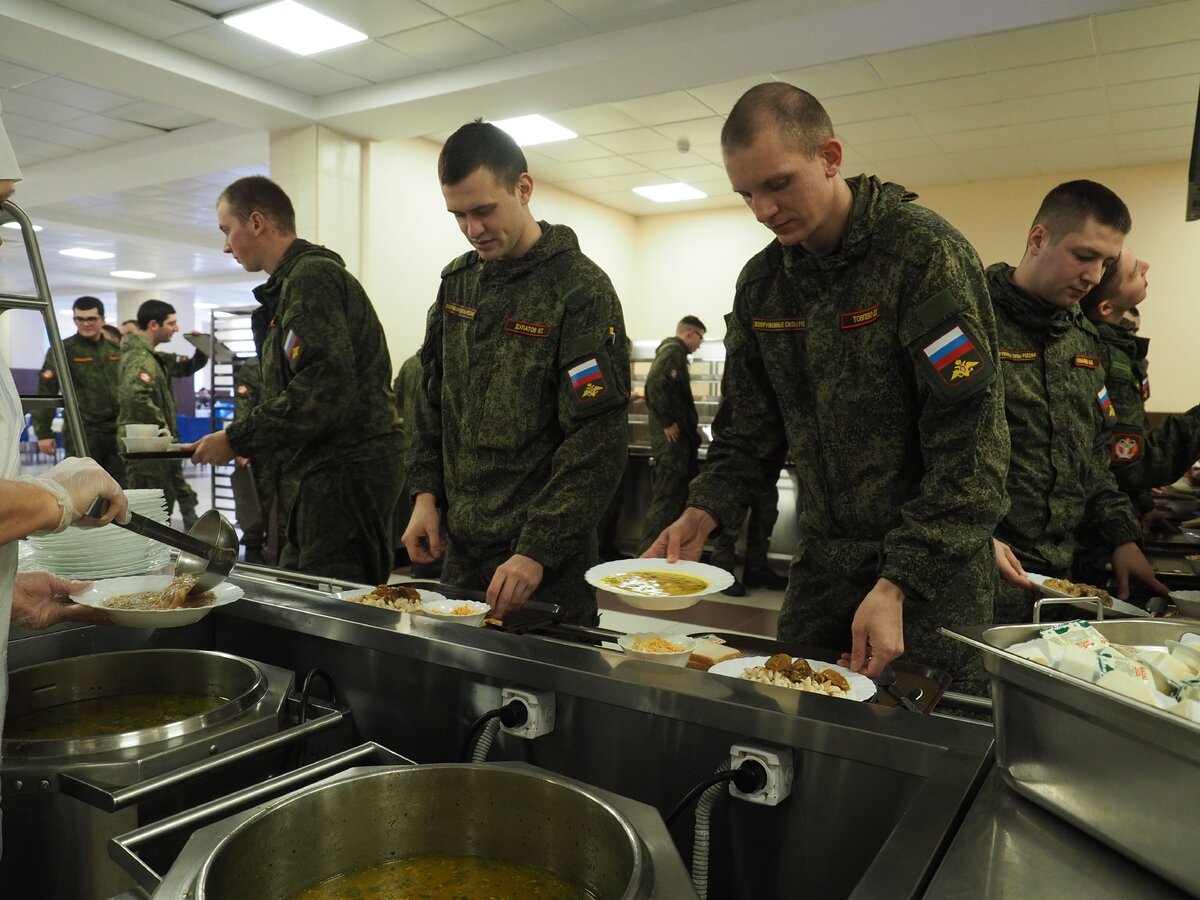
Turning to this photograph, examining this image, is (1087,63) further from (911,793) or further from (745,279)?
(911,793)

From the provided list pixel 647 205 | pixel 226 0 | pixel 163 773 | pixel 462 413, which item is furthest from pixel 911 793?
pixel 647 205

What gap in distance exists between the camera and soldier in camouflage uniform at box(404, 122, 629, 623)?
1.93 metres

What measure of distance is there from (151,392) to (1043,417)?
18.7ft

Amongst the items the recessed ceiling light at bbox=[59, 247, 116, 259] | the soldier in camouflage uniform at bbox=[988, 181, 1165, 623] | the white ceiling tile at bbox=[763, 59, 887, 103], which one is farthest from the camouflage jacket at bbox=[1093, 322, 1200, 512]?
the recessed ceiling light at bbox=[59, 247, 116, 259]

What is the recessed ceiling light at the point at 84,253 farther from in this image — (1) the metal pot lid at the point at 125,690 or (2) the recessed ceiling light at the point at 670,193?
(1) the metal pot lid at the point at 125,690

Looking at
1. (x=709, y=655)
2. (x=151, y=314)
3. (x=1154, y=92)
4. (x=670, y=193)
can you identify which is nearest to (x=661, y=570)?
(x=709, y=655)

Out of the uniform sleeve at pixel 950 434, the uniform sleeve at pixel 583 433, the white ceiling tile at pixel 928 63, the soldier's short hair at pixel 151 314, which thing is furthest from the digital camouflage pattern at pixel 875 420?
the soldier's short hair at pixel 151 314

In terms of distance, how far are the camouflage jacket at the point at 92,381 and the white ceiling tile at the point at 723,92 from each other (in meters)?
4.54

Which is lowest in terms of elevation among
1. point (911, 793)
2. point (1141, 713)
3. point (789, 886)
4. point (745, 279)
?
point (789, 886)

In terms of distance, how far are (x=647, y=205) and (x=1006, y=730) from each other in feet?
27.8

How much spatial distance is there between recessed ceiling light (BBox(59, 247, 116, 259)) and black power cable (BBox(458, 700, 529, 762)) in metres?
13.3

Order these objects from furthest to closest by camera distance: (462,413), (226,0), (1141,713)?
(226,0) < (462,413) < (1141,713)

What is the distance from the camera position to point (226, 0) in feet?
15.0

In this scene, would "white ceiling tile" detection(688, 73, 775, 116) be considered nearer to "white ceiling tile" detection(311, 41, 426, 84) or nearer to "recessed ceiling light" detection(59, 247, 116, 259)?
"white ceiling tile" detection(311, 41, 426, 84)
